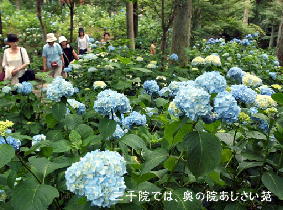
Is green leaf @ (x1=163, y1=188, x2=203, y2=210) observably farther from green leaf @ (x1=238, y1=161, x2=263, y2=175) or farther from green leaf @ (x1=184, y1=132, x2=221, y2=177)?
green leaf @ (x1=238, y1=161, x2=263, y2=175)

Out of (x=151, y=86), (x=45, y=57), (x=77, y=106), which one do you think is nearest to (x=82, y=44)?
(x=45, y=57)

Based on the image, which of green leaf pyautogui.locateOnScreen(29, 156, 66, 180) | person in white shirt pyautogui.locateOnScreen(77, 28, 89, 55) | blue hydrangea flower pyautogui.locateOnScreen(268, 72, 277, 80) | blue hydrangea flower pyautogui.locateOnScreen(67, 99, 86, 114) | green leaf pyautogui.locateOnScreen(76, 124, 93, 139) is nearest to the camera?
green leaf pyautogui.locateOnScreen(29, 156, 66, 180)

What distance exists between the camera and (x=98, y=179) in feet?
4.00

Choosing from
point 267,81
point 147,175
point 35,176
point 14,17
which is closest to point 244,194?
point 147,175

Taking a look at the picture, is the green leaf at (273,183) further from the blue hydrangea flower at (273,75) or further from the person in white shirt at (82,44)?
the person in white shirt at (82,44)

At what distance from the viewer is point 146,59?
6199mm

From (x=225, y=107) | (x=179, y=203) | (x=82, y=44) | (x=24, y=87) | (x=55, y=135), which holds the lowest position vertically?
(x=82, y=44)

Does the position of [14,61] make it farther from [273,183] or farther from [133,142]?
[273,183]

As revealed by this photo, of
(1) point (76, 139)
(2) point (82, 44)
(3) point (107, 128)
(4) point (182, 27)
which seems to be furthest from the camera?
(2) point (82, 44)

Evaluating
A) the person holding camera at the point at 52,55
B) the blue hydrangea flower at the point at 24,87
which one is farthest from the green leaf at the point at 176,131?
the person holding camera at the point at 52,55

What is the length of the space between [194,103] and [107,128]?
597mm

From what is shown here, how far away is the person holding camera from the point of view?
7.24 meters

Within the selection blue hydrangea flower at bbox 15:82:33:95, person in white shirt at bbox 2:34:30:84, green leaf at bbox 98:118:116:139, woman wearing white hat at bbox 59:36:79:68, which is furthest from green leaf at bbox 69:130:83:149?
woman wearing white hat at bbox 59:36:79:68

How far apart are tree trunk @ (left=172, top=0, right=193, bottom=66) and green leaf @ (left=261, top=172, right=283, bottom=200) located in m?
5.17
